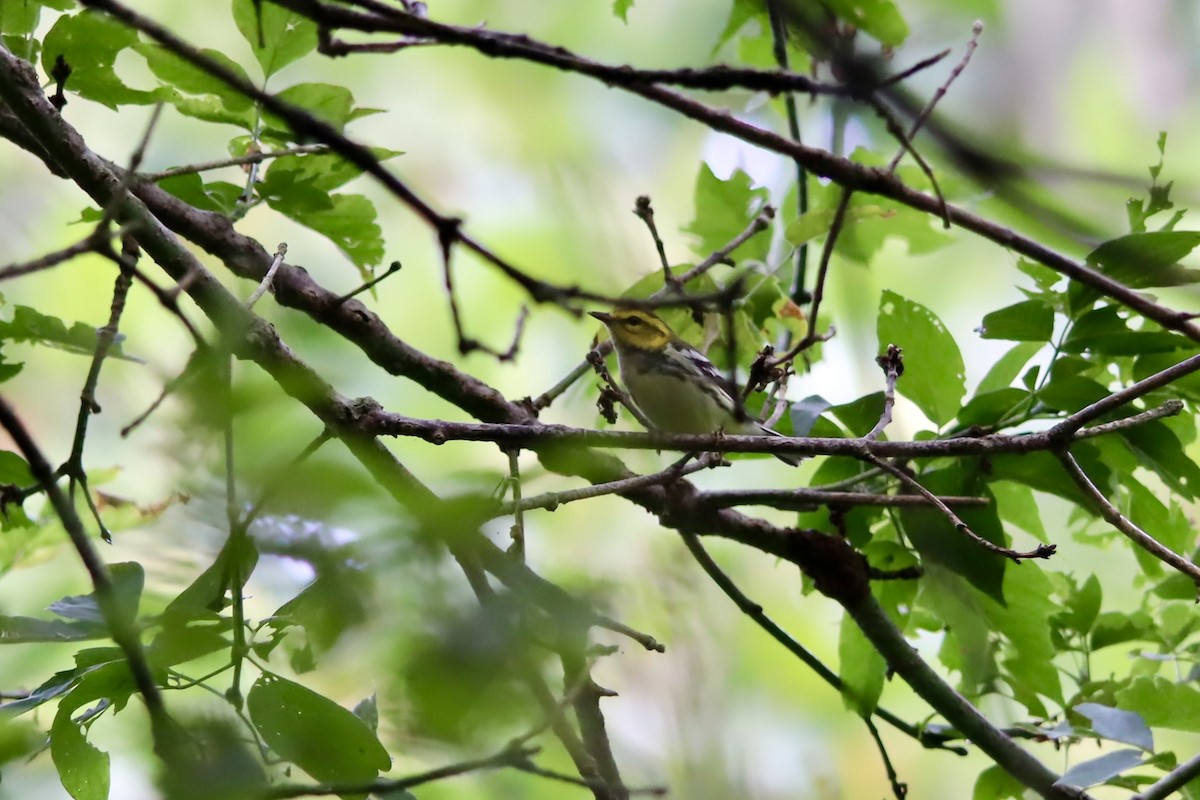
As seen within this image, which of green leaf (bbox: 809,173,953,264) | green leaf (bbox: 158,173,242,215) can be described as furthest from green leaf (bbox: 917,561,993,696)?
green leaf (bbox: 158,173,242,215)

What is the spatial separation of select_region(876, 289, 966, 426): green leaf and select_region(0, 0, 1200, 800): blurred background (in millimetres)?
91

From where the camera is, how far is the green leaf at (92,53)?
5.38 ft

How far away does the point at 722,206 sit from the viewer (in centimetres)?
243

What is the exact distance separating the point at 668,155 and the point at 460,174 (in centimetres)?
105

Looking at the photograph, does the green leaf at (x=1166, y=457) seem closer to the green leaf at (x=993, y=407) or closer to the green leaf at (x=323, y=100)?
the green leaf at (x=993, y=407)

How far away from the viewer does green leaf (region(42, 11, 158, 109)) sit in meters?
1.64

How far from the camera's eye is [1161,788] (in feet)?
4.83

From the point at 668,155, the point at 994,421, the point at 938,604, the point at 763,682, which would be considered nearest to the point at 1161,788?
the point at 938,604

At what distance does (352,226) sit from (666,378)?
117 cm

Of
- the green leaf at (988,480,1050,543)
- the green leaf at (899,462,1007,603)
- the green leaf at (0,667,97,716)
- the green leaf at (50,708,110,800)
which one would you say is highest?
the green leaf at (988,480,1050,543)

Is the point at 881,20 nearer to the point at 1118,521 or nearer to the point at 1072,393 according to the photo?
the point at 1072,393

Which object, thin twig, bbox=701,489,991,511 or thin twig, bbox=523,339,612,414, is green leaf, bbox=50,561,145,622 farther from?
thin twig, bbox=701,489,991,511

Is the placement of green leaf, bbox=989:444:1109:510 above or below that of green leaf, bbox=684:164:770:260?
below

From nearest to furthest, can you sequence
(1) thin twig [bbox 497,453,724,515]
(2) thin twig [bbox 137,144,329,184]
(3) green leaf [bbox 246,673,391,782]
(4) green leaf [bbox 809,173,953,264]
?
(3) green leaf [bbox 246,673,391,782] < (1) thin twig [bbox 497,453,724,515] < (2) thin twig [bbox 137,144,329,184] < (4) green leaf [bbox 809,173,953,264]
